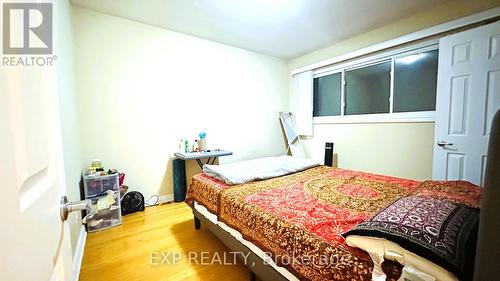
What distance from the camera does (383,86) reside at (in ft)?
10.4

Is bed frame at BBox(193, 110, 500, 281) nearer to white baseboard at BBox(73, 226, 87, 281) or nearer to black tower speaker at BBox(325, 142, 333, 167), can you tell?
white baseboard at BBox(73, 226, 87, 281)

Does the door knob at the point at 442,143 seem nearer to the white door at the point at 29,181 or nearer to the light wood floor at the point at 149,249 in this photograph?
the light wood floor at the point at 149,249

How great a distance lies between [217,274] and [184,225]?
0.93 m

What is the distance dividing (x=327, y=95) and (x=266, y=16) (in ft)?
6.23

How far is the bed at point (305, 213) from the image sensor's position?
3.10ft

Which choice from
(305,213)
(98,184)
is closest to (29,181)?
(305,213)

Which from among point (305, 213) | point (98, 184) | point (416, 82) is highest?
point (416, 82)

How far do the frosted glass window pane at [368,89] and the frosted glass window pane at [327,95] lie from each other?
0.17 meters

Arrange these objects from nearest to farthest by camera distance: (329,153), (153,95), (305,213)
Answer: (305,213)
(153,95)
(329,153)

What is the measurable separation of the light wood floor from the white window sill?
2.74 meters

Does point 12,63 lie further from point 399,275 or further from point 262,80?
point 262,80

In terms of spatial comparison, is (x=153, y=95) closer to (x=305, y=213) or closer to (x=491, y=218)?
(x=305, y=213)

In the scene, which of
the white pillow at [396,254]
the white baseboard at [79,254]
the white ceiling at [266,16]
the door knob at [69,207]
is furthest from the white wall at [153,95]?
the white pillow at [396,254]

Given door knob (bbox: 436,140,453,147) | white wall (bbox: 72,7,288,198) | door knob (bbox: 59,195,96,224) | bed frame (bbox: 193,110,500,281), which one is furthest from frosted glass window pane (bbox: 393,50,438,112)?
door knob (bbox: 59,195,96,224)
